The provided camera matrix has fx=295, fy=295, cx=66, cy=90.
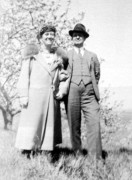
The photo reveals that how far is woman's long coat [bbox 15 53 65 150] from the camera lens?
3855 mm

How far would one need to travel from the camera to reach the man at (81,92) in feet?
14.7

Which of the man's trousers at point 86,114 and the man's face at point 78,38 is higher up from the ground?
the man's face at point 78,38

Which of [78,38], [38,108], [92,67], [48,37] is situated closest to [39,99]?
[38,108]

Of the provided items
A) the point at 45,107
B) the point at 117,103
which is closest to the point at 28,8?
the point at 117,103

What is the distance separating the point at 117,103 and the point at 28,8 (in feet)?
20.2

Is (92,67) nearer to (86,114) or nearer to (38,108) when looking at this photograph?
(86,114)

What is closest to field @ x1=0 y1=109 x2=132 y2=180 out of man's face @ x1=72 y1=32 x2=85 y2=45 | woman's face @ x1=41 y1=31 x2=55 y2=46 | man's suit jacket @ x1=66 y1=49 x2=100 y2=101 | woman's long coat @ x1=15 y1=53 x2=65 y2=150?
woman's long coat @ x1=15 y1=53 x2=65 y2=150

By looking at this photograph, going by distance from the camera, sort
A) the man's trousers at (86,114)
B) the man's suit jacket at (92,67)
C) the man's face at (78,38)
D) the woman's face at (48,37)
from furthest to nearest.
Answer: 1. the man's face at (78,38)
2. the man's suit jacket at (92,67)
3. the man's trousers at (86,114)
4. the woman's face at (48,37)

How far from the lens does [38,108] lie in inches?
154

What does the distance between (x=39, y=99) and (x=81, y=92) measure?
87cm

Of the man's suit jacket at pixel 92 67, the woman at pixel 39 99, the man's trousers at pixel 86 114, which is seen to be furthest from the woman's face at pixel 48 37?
the man's trousers at pixel 86 114

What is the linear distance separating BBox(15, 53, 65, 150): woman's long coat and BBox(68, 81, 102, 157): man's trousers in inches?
22.0

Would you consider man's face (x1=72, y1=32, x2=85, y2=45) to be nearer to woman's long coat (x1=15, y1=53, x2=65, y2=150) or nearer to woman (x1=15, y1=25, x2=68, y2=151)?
woman (x1=15, y1=25, x2=68, y2=151)

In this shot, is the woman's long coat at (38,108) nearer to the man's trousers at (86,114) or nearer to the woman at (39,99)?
the woman at (39,99)
